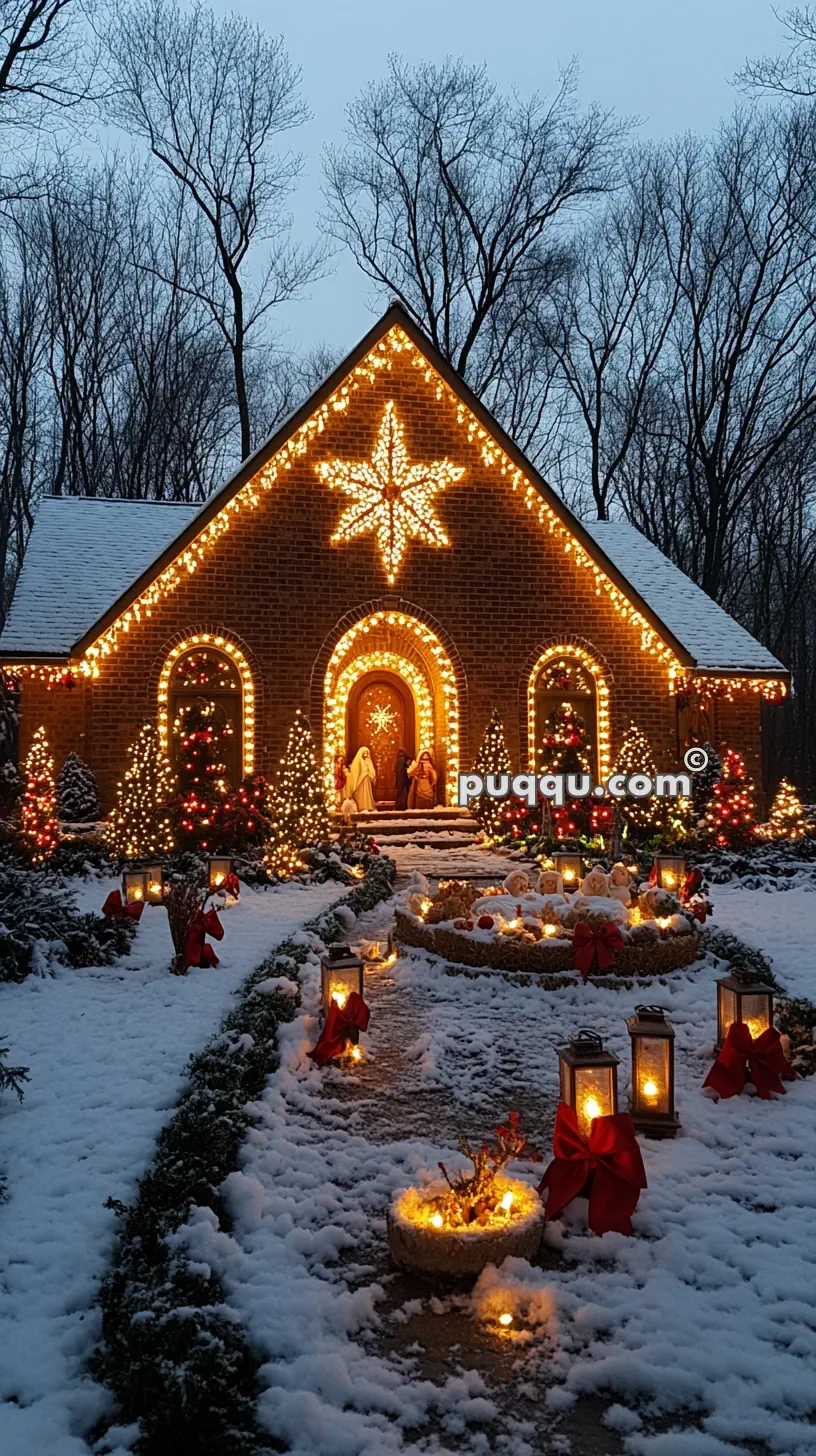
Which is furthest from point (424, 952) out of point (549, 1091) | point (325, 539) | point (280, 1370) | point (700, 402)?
point (700, 402)

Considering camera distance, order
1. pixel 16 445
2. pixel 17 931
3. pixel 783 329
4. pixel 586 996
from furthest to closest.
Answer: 1. pixel 16 445
2. pixel 783 329
3. pixel 17 931
4. pixel 586 996

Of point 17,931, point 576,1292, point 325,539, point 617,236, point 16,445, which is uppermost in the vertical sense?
point 617,236

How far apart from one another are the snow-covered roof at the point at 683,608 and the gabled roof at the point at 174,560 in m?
0.03

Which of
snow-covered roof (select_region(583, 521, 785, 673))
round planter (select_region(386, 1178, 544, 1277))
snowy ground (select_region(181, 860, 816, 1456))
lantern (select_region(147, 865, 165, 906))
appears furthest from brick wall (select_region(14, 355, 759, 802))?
round planter (select_region(386, 1178, 544, 1277))

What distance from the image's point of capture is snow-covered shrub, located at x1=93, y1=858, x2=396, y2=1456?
10.00 feet

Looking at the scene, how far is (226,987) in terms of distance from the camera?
8133 mm

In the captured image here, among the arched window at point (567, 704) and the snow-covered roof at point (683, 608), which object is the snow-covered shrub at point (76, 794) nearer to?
the arched window at point (567, 704)

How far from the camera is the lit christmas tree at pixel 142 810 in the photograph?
1495 centimetres

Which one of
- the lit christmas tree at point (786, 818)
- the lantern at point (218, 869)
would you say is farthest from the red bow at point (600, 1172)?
the lit christmas tree at point (786, 818)

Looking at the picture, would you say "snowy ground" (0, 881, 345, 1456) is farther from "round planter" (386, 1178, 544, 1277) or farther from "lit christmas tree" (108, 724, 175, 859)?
"lit christmas tree" (108, 724, 175, 859)

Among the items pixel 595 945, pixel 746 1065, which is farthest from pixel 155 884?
pixel 746 1065

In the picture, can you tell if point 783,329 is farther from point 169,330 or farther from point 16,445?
point 16,445

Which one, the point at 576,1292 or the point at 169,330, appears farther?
the point at 169,330

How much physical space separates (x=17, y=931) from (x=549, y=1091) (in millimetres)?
5009
